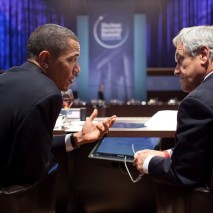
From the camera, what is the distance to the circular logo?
9664 millimetres

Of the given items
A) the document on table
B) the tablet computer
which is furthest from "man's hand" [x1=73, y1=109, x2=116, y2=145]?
the document on table

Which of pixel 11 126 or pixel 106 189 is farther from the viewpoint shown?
pixel 106 189

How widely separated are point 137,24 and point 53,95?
358 inches

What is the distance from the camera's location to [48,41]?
138 centimetres

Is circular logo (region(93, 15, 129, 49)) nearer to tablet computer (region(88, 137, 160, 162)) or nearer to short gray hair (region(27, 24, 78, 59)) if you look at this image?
tablet computer (region(88, 137, 160, 162))

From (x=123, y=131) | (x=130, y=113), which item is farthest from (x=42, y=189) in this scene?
(x=130, y=113)

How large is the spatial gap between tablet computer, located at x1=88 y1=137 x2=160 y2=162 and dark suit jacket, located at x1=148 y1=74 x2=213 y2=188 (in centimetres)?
51

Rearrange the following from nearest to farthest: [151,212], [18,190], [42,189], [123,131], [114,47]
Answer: [18,190] → [42,189] → [123,131] → [151,212] → [114,47]

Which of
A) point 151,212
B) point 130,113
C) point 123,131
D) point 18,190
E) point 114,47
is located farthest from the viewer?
point 114,47

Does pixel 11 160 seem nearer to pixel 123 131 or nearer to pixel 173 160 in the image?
pixel 173 160

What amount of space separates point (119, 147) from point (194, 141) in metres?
0.78

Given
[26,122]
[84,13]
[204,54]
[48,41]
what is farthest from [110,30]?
[26,122]

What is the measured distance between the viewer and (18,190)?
1.11 metres

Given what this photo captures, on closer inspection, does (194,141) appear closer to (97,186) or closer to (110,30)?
(97,186)
